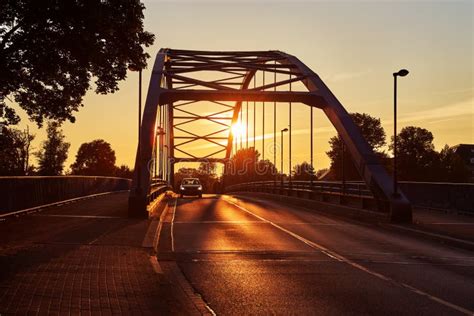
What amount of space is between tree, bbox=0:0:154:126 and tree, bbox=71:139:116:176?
133 meters

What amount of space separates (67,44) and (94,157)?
14184 cm

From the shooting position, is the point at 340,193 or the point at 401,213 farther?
the point at 340,193

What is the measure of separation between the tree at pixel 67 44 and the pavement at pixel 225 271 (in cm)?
497

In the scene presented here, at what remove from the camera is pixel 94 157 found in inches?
6147

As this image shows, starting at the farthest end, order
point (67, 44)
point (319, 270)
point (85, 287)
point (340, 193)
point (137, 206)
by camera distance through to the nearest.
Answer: point (340, 193), point (137, 206), point (67, 44), point (319, 270), point (85, 287)

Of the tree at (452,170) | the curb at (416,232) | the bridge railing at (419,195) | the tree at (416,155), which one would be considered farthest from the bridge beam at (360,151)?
the tree at (452,170)

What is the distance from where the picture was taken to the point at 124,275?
10.1 metres

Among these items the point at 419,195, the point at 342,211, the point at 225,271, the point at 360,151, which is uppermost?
the point at 360,151

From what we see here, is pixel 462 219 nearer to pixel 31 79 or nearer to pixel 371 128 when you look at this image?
pixel 31 79

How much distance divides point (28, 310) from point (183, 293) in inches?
95.3

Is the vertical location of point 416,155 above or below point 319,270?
above

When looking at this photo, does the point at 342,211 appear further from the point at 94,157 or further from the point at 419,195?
the point at 94,157

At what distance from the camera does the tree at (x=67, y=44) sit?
1719 cm

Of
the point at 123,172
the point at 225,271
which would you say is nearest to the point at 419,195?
the point at 225,271
